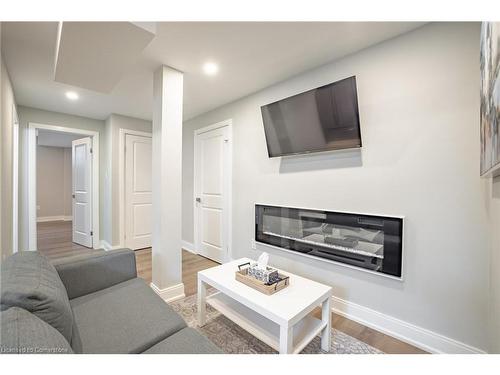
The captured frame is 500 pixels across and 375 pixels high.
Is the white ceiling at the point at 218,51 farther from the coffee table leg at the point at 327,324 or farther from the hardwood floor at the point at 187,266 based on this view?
the hardwood floor at the point at 187,266

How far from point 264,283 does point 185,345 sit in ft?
2.16

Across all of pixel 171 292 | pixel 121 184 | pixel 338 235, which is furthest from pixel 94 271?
pixel 121 184

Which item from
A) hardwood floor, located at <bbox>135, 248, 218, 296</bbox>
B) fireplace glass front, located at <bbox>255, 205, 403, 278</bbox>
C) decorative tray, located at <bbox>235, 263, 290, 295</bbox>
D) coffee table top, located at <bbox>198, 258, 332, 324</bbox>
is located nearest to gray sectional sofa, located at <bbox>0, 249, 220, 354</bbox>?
coffee table top, located at <bbox>198, 258, 332, 324</bbox>

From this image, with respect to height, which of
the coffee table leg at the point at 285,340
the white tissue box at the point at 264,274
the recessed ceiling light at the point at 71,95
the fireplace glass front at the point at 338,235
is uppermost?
the recessed ceiling light at the point at 71,95

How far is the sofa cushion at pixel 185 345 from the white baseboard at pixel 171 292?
1.24 metres

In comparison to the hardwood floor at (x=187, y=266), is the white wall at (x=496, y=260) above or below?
above

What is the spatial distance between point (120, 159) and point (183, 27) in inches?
110

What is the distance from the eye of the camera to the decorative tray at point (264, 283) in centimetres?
146

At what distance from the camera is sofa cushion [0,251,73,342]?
812 mm

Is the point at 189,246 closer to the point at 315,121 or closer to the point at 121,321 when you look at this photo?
the point at 121,321

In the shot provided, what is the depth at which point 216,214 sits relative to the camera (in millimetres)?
3320

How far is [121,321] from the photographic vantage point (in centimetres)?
115

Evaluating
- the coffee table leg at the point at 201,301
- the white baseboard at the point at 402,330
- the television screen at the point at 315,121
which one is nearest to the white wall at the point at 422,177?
the white baseboard at the point at 402,330
